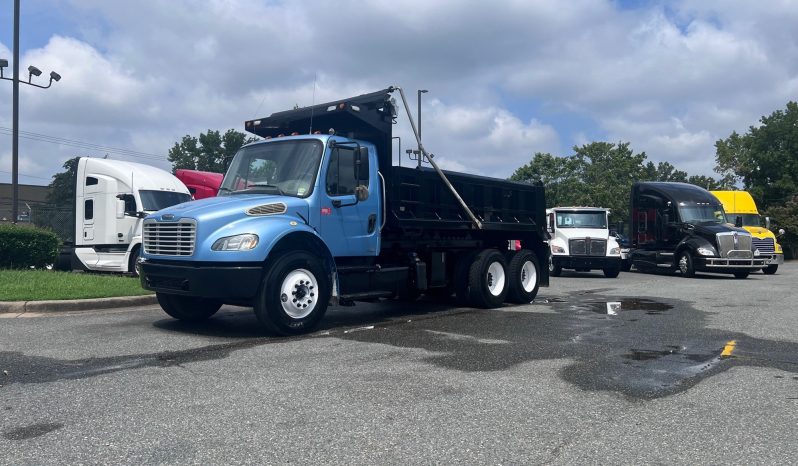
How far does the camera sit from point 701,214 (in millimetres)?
22500

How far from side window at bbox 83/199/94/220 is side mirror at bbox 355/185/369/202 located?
33.3ft

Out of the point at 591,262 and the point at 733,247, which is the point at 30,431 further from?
the point at 733,247

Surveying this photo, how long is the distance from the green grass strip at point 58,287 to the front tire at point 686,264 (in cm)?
1679

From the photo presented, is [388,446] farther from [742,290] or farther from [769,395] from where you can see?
[742,290]

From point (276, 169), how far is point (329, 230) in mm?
1100

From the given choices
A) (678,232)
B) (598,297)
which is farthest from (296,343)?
(678,232)

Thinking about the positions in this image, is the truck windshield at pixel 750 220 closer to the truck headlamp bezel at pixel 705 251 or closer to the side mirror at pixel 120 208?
the truck headlamp bezel at pixel 705 251

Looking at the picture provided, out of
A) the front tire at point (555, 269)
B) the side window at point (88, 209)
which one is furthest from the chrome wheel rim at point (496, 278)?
the side window at point (88, 209)

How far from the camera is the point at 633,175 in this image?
61.9 meters

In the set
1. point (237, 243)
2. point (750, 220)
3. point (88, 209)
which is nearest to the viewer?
point (237, 243)

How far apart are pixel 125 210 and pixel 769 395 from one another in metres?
14.3

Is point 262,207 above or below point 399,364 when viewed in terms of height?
above

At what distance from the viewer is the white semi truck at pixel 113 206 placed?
16.0 meters

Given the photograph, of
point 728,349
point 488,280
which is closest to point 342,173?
point 488,280
